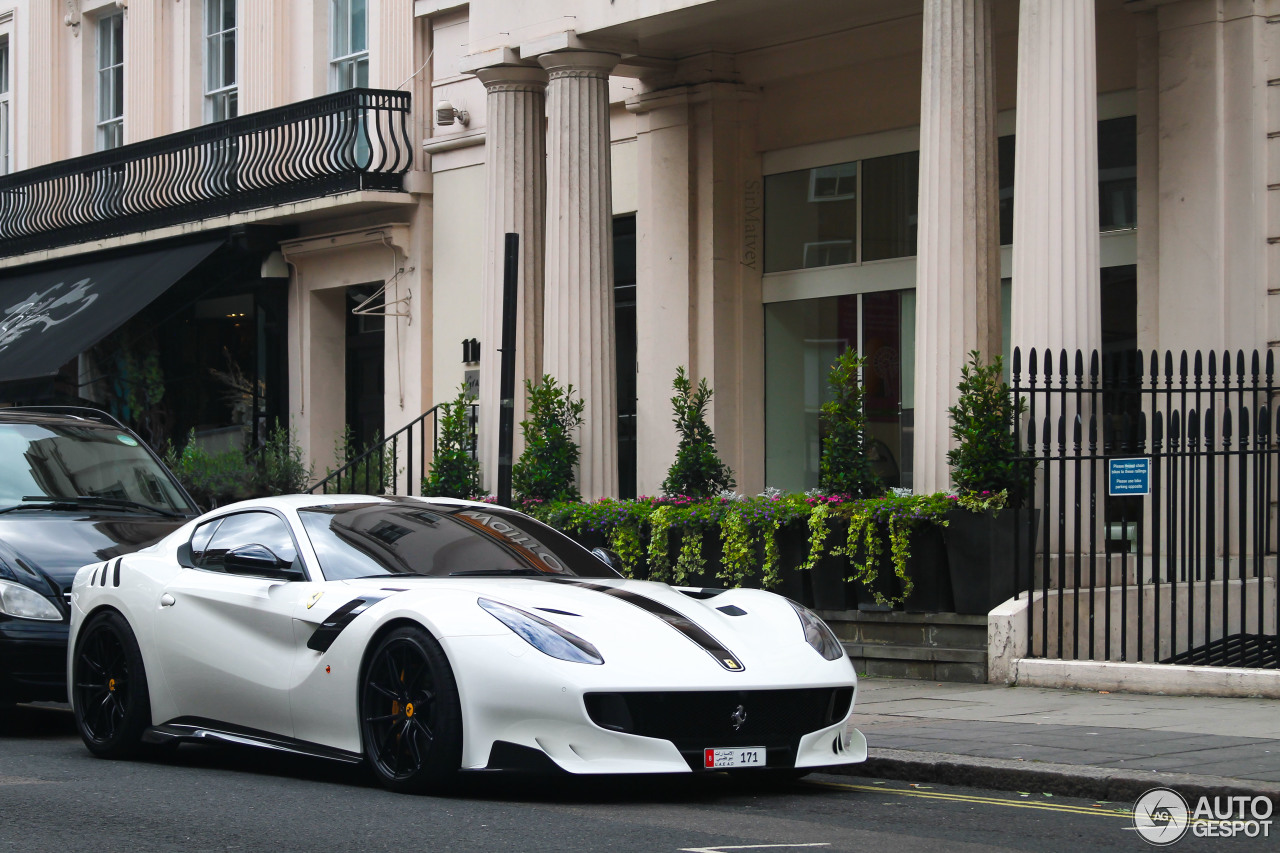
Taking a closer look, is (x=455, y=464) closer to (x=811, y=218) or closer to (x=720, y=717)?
(x=811, y=218)

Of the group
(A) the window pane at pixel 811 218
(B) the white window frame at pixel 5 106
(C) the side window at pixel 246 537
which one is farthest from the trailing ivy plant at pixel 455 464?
(B) the white window frame at pixel 5 106

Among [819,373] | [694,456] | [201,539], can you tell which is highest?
[819,373]

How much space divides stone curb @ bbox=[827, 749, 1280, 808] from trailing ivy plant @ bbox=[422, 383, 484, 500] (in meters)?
8.48

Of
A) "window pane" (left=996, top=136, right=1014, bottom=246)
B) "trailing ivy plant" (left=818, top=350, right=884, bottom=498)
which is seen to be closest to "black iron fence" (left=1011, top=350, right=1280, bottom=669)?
"trailing ivy plant" (left=818, top=350, right=884, bottom=498)

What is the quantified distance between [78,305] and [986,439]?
14.4 m

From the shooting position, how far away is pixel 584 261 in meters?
15.7

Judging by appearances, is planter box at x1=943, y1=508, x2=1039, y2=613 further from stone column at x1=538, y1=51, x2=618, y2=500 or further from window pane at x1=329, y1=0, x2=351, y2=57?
window pane at x1=329, y1=0, x2=351, y2=57

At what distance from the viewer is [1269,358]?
1170 centimetres

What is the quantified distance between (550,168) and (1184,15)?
5.84 metres

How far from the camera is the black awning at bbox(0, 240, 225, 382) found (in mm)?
20906

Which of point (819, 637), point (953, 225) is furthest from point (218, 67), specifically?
point (819, 637)

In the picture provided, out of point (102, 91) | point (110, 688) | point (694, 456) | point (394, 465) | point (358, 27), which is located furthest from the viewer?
point (102, 91)

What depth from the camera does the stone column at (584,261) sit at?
51.5 ft

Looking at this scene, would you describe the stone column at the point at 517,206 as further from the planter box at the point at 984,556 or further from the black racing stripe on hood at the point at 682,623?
the black racing stripe on hood at the point at 682,623
